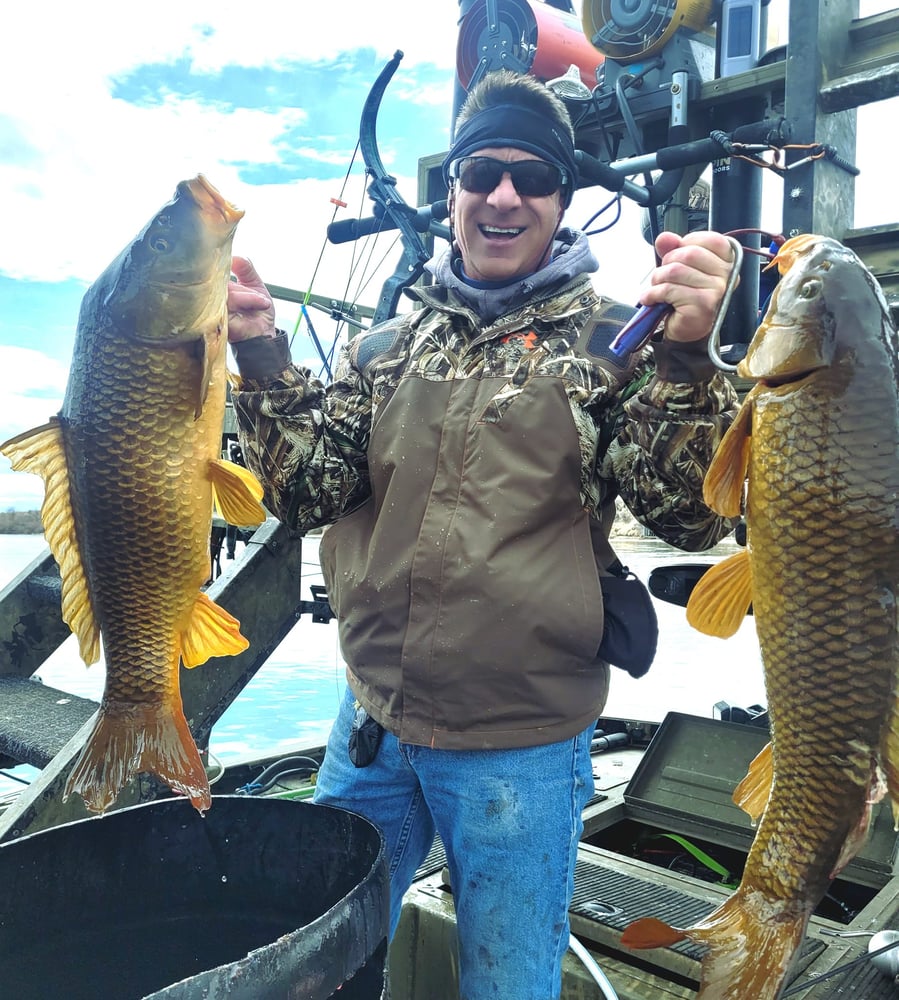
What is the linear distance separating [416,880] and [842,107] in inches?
106

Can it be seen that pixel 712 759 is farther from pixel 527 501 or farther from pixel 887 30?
pixel 887 30

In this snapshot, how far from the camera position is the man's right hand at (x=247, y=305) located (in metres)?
1.84

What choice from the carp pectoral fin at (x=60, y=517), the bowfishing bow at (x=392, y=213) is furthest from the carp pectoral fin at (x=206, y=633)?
the bowfishing bow at (x=392, y=213)

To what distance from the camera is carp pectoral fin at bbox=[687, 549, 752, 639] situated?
1.55 metres

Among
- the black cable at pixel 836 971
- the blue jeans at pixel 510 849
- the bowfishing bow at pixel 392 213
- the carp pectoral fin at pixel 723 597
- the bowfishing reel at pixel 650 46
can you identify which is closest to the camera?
the carp pectoral fin at pixel 723 597

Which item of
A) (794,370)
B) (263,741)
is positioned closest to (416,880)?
(794,370)

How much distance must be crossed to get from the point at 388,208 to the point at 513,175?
131 centimetres

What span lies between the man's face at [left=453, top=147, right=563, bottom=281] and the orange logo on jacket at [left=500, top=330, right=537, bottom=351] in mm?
188

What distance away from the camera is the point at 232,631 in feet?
6.02

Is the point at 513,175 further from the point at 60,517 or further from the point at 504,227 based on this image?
the point at 60,517

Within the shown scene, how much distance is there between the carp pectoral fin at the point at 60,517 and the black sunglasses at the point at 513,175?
1.12 meters

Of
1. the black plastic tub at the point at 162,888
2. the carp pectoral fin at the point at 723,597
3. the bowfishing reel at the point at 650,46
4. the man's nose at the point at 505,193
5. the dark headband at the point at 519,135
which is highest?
the bowfishing reel at the point at 650,46

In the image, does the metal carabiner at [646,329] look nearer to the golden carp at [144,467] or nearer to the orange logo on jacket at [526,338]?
the orange logo on jacket at [526,338]

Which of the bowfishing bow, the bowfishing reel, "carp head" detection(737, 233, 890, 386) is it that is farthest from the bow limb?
"carp head" detection(737, 233, 890, 386)
